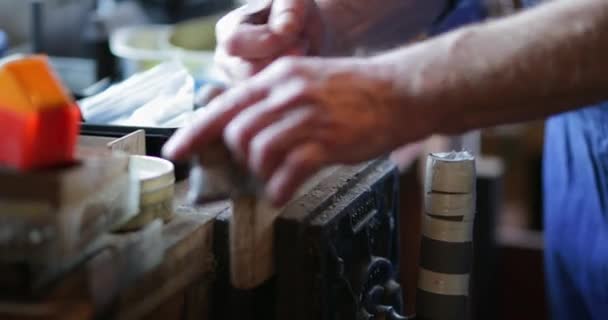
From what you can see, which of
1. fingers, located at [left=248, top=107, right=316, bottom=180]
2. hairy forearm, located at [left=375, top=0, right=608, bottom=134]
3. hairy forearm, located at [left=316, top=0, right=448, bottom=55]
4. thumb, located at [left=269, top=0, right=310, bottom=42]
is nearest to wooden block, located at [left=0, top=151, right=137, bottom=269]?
fingers, located at [left=248, top=107, right=316, bottom=180]

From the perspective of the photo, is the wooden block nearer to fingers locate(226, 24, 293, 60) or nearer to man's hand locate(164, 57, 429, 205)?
man's hand locate(164, 57, 429, 205)

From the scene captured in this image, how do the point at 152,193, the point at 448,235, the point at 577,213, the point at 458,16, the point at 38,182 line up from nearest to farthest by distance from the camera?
the point at 38,182
the point at 152,193
the point at 448,235
the point at 577,213
the point at 458,16

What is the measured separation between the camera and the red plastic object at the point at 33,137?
493 mm

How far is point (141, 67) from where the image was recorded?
46.7 inches

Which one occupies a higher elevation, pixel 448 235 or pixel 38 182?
pixel 38 182

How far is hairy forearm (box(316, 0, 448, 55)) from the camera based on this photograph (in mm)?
940

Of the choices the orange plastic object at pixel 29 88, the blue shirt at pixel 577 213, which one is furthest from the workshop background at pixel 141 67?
the orange plastic object at pixel 29 88

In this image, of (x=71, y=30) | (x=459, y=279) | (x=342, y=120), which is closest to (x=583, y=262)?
(x=459, y=279)

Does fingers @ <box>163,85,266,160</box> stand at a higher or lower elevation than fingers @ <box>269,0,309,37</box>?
lower

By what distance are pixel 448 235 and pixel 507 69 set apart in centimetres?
23

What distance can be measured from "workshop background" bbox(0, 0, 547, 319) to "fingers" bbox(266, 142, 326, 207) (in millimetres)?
484

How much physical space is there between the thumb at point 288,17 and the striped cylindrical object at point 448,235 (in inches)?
7.3

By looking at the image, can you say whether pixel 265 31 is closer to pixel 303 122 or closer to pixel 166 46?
pixel 303 122

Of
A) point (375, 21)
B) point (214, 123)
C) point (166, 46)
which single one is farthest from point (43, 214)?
point (166, 46)
